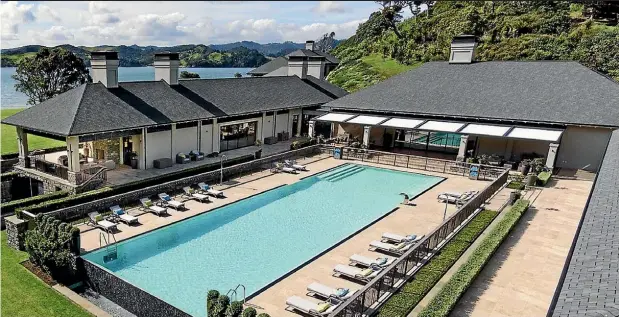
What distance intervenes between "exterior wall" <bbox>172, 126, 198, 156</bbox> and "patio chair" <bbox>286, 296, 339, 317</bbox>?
18631 millimetres

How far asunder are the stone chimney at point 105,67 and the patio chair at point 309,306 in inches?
834

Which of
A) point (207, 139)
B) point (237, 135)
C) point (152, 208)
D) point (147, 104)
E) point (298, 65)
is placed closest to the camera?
point (152, 208)

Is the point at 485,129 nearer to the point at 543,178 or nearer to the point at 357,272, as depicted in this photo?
the point at 543,178

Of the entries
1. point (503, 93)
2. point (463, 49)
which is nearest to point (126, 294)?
point (503, 93)

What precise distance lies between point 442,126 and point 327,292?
21684 millimetres

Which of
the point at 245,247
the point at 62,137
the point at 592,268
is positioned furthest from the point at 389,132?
the point at 592,268

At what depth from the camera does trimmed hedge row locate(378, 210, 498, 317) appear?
11553 mm

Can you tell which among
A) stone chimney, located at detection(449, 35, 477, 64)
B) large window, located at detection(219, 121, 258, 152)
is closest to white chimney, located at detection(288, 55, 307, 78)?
large window, located at detection(219, 121, 258, 152)

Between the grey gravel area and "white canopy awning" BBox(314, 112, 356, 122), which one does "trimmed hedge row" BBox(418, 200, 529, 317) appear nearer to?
the grey gravel area

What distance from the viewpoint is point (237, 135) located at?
34156mm

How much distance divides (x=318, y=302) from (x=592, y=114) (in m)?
26.3

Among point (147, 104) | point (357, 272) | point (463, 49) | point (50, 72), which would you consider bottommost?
point (357, 272)

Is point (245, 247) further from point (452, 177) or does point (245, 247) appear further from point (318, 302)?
point (452, 177)

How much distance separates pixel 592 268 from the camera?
5855 millimetres
